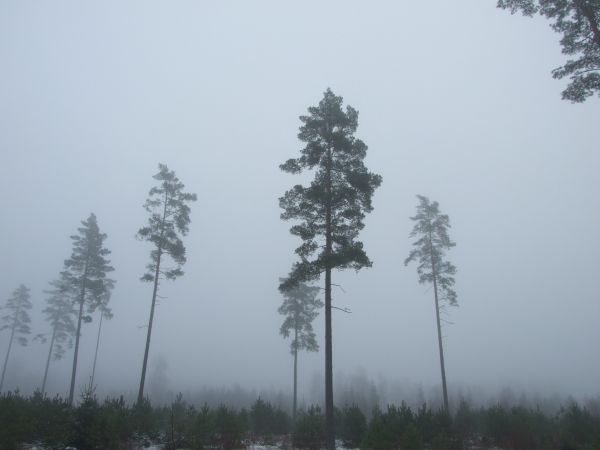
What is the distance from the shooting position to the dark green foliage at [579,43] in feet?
40.7

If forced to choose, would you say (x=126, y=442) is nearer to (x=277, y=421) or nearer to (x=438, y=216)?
(x=277, y=421)

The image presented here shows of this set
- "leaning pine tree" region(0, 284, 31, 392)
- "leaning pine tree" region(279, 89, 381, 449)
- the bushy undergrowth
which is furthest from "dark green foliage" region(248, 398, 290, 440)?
"leaning pine tree" region(0, 284, 31, 392)

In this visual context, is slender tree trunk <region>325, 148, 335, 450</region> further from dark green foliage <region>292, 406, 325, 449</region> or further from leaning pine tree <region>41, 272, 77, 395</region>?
leaning pine tree <region>41, 272, 77, 395</region>

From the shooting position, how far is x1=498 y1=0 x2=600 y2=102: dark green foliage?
12.4 meters

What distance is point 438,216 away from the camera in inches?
1168

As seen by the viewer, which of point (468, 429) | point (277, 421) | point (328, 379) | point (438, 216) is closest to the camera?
point (328, 379)

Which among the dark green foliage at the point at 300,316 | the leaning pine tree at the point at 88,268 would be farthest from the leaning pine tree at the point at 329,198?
the leaning pine tree at the point at 88,268

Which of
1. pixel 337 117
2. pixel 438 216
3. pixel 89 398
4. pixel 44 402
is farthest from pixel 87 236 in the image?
pixel 438 216

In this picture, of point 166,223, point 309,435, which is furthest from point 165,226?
point 309,435

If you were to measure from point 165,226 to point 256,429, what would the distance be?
1512 centimetres

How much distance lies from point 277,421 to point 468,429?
9.22 metres

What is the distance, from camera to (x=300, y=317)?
3481cm

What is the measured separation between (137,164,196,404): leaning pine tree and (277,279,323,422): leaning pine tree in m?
11.6

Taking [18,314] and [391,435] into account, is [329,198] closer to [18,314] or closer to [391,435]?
[391,435]
